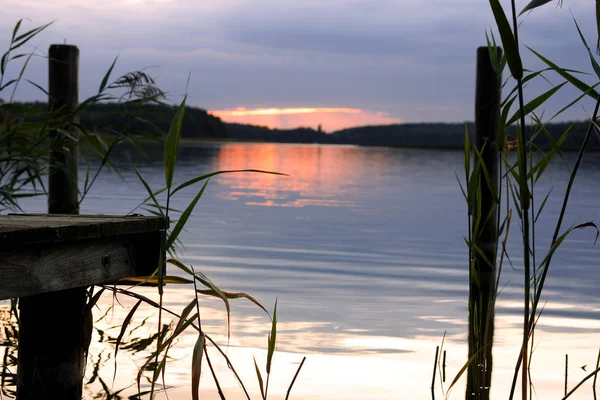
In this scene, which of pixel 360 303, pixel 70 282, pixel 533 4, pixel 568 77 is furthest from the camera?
pixel 360 303

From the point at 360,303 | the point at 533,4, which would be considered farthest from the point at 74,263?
the point at 360,303

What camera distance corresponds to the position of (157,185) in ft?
80.1

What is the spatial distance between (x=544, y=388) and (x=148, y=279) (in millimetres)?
2570

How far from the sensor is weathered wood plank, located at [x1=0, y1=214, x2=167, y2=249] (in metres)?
2.75

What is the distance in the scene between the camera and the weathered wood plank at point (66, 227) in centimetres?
275

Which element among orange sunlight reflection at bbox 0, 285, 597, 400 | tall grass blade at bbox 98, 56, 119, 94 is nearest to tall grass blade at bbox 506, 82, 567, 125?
orange sunlight reflection at bbox 0, 285, 597, 400

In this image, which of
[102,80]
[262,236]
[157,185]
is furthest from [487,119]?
[157,185]

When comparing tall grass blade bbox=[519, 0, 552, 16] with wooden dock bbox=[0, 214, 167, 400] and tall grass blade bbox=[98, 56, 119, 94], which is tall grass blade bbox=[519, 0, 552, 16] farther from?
tall grass blade bbox=[98, 56, 119, 94]

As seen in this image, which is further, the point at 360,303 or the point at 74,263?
the point at 360,303

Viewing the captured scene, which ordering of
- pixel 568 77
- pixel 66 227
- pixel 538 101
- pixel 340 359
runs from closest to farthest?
pixel 568 77 → pixel 538 101 → pixel 66 227 → pixel 340 359

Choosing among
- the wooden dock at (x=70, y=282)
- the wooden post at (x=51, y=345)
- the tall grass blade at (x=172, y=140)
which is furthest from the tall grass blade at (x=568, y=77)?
the wooden post at (x=51, y=345)

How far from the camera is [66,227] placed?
2.96 metres

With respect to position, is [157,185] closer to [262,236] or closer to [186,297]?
[262,236]

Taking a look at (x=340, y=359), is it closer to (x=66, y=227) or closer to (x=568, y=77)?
(x=66, y=227)
